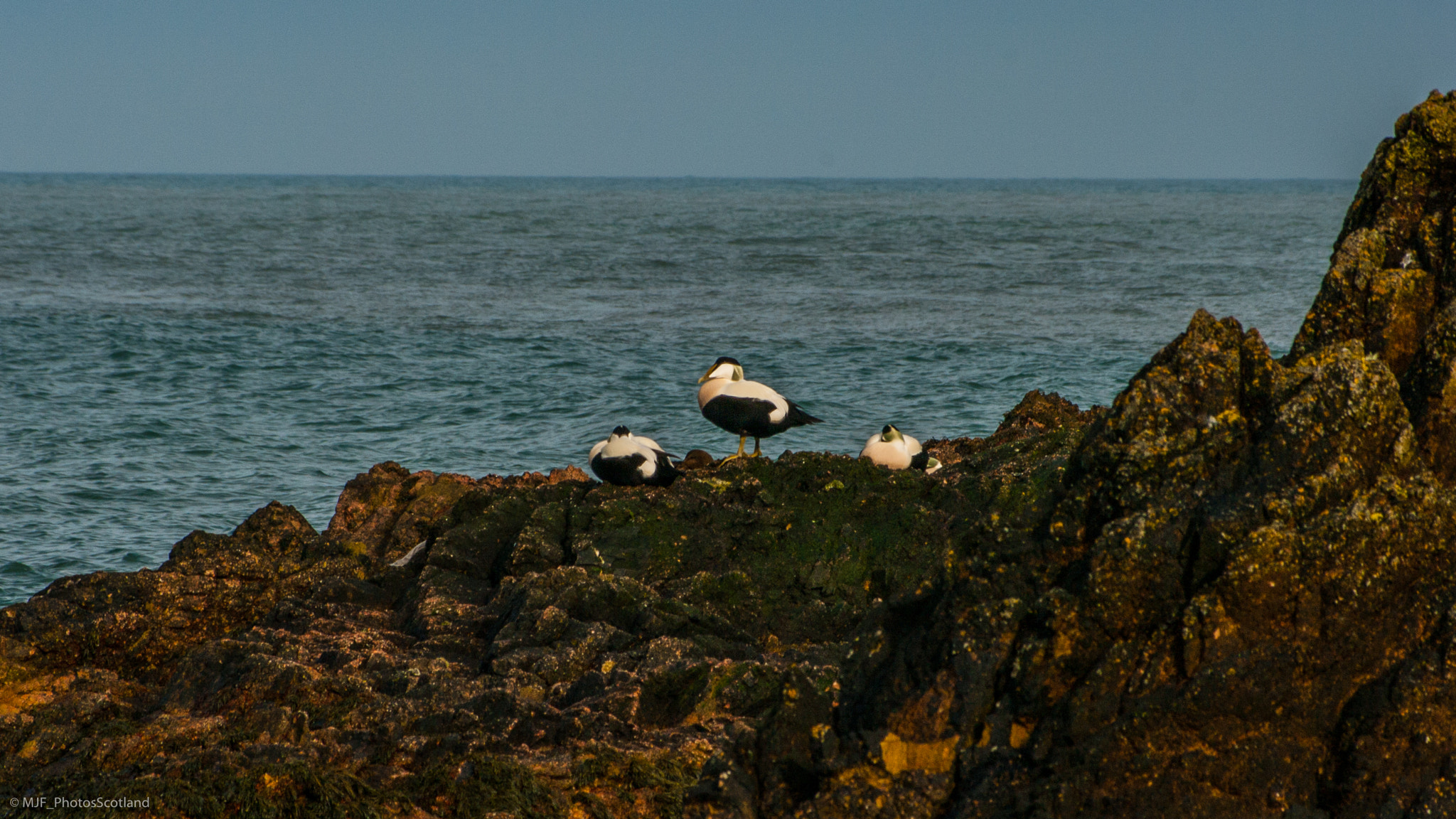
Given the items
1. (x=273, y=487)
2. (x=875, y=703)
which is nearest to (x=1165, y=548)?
(x=875, y=703)

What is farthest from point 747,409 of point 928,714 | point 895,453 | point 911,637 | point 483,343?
point 483,343

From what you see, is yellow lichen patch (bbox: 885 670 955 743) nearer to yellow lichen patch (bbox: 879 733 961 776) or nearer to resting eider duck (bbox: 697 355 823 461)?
yellow lichen patch (bbox: 879 733 961 776)

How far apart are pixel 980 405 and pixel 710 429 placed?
398 cm

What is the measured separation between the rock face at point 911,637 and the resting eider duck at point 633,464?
2.74ft

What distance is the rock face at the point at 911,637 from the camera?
335 centimetres

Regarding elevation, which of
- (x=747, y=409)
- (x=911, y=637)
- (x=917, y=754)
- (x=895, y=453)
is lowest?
(x=895, y=453)

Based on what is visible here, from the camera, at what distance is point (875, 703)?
355cm

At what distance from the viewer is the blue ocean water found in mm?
14102

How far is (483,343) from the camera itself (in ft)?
75.3

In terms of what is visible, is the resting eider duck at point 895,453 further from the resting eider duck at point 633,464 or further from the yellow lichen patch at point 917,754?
the yellow lichen patch at point 917,754

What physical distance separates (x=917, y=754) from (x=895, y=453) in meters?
6.79

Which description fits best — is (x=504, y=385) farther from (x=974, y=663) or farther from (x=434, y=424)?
(x=974, y=663)

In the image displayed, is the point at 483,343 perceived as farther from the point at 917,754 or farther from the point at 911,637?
the point at 917,754

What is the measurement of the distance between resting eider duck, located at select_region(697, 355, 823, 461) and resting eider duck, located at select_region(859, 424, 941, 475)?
30.7 inches
